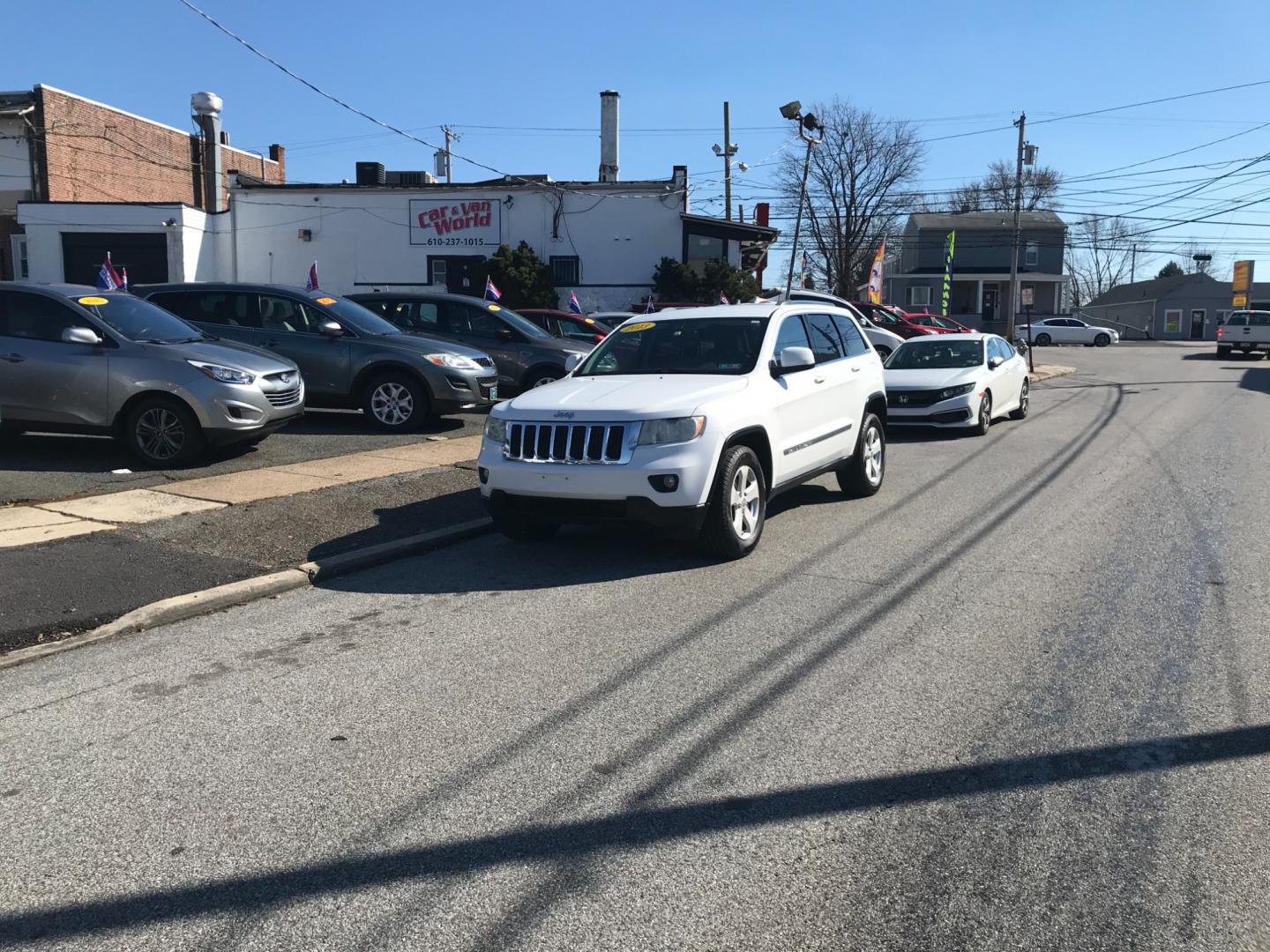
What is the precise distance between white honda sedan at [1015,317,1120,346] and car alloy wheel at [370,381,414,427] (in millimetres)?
53238

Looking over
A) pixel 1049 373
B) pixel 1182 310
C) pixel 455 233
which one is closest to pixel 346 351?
pixel 455 233

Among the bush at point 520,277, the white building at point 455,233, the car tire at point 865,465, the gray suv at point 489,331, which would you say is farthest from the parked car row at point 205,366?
the white building at point 455,233

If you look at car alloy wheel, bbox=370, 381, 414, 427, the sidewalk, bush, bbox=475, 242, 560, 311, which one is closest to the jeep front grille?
the sidewalk

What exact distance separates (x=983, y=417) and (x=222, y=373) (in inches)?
393

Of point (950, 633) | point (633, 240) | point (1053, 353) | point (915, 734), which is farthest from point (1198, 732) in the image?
point (1053, 353)

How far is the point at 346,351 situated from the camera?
13.0 meters

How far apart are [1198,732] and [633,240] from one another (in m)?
30.8

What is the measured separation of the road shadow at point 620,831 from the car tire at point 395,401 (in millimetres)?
9811

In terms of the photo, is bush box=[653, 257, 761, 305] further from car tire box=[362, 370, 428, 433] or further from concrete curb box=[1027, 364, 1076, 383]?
car tire box=[362, 370, 428, 433]

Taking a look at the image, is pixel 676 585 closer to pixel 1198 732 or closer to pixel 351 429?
pixel 1198 732

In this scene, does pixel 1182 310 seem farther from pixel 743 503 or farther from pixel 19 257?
pixel 743 503

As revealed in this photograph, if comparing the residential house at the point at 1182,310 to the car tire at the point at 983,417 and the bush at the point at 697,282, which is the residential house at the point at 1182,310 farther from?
the car tire at the point at 983,417

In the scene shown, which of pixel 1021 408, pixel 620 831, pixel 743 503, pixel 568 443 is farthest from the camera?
pixel 1021 408

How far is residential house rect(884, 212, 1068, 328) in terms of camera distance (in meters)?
70.4
